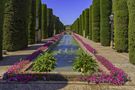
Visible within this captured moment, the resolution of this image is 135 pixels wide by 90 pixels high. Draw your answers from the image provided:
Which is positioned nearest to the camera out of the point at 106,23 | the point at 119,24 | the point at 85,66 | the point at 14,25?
the point at 85,66

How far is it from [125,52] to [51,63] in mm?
9649

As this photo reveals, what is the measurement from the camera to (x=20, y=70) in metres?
10.5

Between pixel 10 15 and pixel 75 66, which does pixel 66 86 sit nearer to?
pixel 75 66

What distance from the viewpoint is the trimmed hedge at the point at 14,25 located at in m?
20.0

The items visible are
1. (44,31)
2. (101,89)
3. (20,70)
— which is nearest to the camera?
(101,89)

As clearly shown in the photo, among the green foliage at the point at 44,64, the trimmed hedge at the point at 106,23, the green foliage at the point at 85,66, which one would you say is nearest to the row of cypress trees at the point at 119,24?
the trimmed hedge at the point at 106,23

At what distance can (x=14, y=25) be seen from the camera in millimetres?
20453

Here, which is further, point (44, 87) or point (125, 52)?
point (125, 52)

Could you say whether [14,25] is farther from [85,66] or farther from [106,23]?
[85,66]

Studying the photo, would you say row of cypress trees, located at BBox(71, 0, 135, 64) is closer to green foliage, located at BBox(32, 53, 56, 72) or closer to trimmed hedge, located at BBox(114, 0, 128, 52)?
trimmed hedge, located at BBox(114, 0, 128, 52)

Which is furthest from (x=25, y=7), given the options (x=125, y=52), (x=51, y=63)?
(x=51, y=63)

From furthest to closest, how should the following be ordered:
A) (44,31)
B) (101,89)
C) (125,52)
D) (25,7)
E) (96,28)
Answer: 1. (44,31)
2. (96,28)
3. (25,7)
4. (125,52)
5. (101,89)

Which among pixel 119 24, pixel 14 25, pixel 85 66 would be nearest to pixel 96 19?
pixel 119 24

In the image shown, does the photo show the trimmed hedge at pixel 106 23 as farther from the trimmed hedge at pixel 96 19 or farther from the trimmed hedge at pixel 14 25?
the trimmed hedge at pixel 14 25
